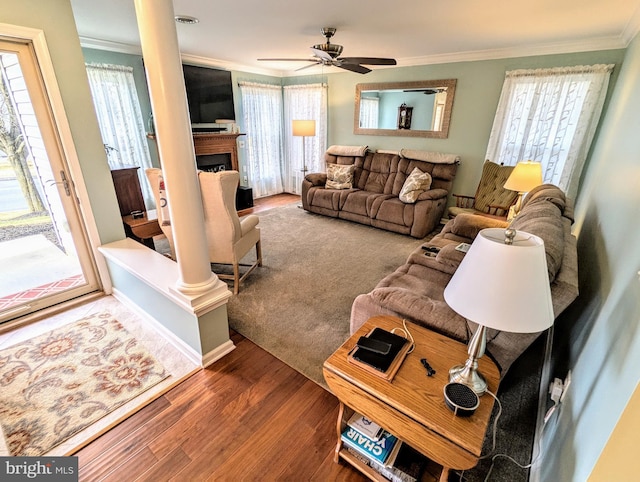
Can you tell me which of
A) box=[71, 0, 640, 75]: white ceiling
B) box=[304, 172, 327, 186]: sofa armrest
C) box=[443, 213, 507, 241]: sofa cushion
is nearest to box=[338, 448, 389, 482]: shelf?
box=[443, 213, 507, 241]: sofa cushion

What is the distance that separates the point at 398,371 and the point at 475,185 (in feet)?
13.3

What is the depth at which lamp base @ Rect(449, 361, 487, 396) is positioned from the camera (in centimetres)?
114

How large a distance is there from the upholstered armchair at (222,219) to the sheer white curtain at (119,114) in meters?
2.11

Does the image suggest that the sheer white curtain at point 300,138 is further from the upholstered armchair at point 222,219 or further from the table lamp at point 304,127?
the upholstered armchair at point 222,219

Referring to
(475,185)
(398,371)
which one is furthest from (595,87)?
(398,371)

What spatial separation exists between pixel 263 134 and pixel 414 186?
336 cm

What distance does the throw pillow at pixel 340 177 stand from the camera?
5086 mm

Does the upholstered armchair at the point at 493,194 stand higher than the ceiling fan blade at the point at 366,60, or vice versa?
the ceiling fan blade at the point at 366,60

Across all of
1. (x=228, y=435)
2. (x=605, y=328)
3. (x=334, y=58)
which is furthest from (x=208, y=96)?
(x=605, y=328)

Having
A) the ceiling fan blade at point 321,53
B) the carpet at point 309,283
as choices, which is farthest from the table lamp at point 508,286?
the ceiling fan blade at point 321,53

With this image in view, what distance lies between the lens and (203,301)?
1.86 metres

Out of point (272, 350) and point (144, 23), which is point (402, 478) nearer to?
point (272, 350)

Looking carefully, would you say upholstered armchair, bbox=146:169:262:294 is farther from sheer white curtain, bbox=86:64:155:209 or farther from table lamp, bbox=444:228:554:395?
sheer white curtain, bbox=86:64:155:209

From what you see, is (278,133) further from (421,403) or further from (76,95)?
(421,403)
